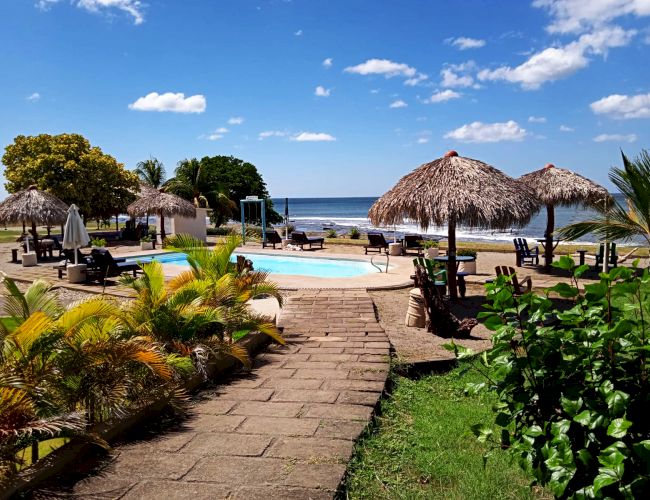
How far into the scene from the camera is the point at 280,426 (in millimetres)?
3762

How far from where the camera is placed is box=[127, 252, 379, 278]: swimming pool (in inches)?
620

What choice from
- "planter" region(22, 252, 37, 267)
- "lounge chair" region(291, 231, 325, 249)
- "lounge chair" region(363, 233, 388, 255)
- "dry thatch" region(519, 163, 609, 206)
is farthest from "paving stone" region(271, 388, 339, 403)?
"lounge chair" region(291, 231, 325, 249)

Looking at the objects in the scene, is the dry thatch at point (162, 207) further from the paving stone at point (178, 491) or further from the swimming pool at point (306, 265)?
the paving stone at point (178, 491)

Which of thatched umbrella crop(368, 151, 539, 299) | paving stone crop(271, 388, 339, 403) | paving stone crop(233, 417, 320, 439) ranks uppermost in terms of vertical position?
thatched umbrella crop(368, 151, 539, 299)

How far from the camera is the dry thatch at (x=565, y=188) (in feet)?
45.8

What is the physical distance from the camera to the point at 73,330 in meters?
4.04

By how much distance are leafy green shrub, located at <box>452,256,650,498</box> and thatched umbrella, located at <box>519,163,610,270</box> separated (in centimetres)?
1265

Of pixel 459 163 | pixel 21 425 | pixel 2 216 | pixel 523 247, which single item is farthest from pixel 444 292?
pixel 2 216

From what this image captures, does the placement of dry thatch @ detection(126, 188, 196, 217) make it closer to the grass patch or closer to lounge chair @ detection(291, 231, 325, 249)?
lounge chair @ detection(291, 231, 325, 249)

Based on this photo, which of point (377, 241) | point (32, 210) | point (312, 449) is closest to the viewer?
point (312, 449)

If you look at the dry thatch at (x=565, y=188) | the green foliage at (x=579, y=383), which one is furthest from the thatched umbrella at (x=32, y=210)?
the green foliage at (x=579, y=383)

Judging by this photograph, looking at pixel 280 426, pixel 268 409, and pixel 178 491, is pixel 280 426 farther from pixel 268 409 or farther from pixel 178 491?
pixel 178 491

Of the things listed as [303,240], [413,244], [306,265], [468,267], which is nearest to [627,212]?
[468,267]

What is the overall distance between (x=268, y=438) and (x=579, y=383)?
2219 mm
